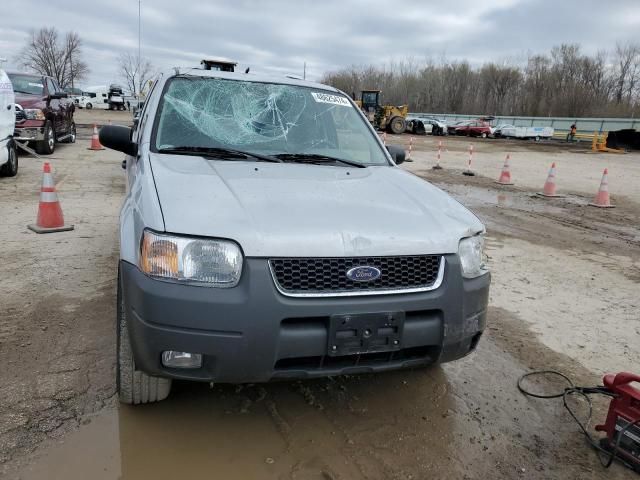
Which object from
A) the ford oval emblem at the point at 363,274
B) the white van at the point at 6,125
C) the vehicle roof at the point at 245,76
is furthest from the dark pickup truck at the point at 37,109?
the ford oval emblem at the point at 363,274

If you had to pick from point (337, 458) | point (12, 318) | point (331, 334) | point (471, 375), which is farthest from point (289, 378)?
point (12, 318)

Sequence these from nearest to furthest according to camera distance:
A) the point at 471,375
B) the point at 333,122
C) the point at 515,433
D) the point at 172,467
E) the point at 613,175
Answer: the point at 172,467, the point at 515,433, the point at 471,375, the point at 333,122, the point at 613,175

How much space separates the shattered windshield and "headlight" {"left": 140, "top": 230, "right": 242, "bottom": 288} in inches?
45.7

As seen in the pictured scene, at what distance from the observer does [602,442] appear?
2533mm

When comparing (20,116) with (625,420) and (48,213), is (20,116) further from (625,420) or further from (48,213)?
(625,420)

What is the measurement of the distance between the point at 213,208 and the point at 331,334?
74 centimetres

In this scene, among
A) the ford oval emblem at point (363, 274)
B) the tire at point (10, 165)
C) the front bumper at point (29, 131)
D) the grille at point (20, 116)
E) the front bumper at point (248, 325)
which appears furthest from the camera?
the front bumper at point (29, 131)

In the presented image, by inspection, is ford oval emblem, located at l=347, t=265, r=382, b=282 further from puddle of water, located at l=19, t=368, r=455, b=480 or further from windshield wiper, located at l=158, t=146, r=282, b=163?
windshield wiper, located at l=158, t=146, r=282, b=163

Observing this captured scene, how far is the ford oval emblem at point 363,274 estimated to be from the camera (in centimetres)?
211

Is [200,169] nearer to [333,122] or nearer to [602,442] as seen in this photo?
[333,122]

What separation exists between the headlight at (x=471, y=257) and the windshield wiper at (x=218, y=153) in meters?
1.24

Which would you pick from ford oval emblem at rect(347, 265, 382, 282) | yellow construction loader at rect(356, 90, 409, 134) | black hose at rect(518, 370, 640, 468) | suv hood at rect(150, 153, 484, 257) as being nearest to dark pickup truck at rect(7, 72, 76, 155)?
suv hood at rect(150, 153, 484, 257)

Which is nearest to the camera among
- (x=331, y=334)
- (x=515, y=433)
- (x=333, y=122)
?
(x=331, y=334)

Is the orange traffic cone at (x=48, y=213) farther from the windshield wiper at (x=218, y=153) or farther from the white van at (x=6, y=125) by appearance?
the windshield wiper at (x=218, y=153)
